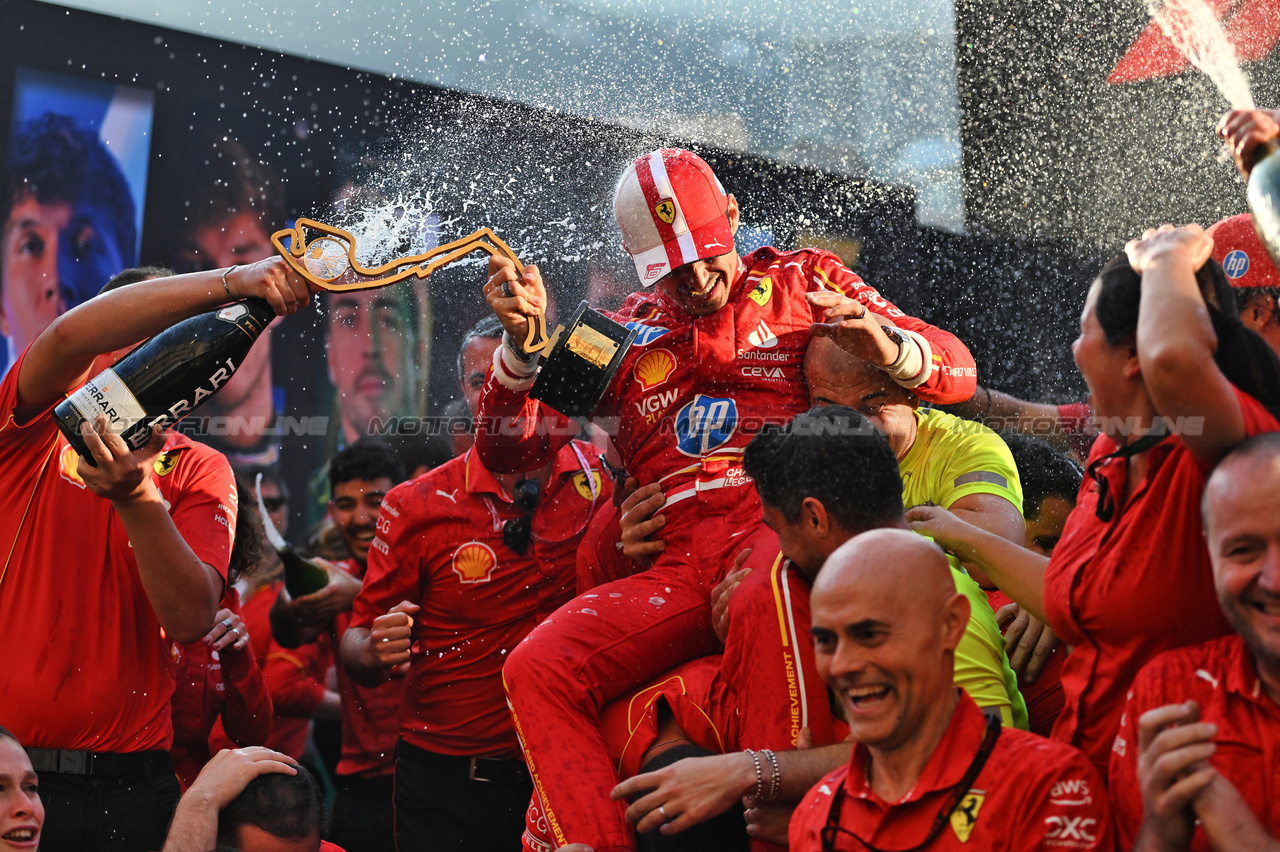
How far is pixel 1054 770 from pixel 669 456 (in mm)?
1737

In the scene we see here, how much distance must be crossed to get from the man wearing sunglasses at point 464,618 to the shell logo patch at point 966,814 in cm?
243

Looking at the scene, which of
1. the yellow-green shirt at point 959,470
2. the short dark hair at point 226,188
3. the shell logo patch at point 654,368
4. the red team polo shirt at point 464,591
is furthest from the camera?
the short dark hair at point 226,188

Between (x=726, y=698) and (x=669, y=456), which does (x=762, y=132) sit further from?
(x=726, y=698)

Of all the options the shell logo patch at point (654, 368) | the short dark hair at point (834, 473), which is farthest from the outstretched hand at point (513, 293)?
the short dark hair at point (834, 473)

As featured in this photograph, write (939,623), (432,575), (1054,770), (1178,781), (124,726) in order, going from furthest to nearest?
1. (432,575)
2. (124,726)
3. (939,623)
4. (1054,770)
5. (1178,781)

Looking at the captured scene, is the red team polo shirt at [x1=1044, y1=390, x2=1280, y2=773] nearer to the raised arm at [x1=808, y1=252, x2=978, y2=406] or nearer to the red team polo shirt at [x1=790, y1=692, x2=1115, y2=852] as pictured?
the red team polo shirt at [x1=790, y1=692, x2=1115, y2=852]

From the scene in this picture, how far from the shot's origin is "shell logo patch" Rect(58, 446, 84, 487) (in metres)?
3.38

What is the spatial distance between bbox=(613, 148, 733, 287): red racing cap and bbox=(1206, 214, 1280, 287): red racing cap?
1.46m

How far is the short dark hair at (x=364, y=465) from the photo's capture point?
5504 mm

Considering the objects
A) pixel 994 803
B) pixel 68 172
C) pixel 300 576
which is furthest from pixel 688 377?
pixel 68 172

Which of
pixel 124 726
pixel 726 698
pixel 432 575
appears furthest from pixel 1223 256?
pixel 124 726

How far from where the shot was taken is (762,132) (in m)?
6.27

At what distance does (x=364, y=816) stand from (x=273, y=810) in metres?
2.14

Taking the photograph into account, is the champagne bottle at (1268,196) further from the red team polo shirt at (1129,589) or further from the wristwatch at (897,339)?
the wristwatch at (897,339)
